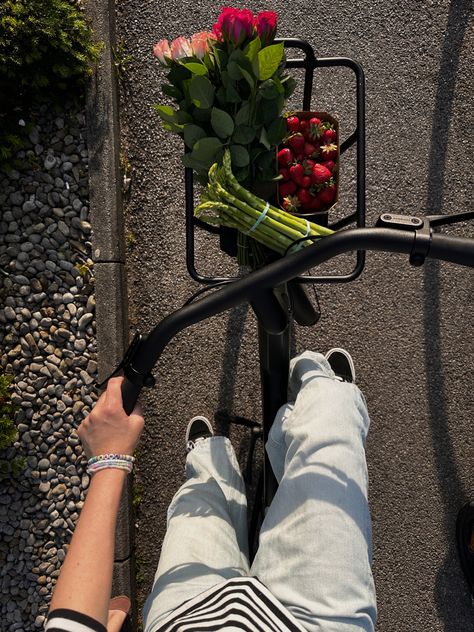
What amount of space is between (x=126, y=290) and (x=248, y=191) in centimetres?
127

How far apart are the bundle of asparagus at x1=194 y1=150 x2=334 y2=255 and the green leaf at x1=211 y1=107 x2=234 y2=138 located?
0.18ft

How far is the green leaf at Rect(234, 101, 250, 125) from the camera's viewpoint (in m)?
1.23

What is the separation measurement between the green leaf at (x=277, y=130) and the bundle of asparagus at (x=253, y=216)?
0.47ft

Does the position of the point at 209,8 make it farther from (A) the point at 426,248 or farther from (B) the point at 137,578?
(B) the point at 137,578

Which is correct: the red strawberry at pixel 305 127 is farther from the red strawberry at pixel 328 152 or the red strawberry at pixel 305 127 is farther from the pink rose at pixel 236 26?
the pink rose at pixel 236 26

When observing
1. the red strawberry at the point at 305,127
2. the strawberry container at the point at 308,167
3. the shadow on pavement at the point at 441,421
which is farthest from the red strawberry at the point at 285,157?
the shadow on pavement at the point at 441,421

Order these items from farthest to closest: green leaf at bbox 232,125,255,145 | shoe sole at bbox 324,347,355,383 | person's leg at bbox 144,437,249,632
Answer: shoe sole at bbox 324,347,355,383
person's leg at bbox 144,437,249,632
green leaf at bbox 232,125,255,145

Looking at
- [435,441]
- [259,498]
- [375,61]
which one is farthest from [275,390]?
[375,61]

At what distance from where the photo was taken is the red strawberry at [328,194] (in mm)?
1396

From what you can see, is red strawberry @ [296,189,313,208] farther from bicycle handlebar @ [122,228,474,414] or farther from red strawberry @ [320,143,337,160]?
bicycle handlebar @ [122,228,474,414]

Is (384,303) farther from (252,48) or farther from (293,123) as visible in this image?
(252,48)

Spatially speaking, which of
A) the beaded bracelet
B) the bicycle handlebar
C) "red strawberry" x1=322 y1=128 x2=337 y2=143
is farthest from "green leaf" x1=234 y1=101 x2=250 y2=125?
the beaded bracelet

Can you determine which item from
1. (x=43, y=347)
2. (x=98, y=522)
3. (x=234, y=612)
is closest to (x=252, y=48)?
(x=98, y=522)

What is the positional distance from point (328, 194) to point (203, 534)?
1205mm
